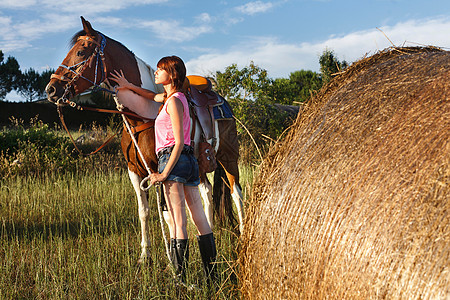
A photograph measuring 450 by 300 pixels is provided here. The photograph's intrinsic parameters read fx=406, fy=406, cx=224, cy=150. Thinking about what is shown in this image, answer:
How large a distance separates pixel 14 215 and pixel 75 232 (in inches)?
53.6

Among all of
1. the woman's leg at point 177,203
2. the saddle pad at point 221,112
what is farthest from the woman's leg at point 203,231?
the saddle pad at point 221,112

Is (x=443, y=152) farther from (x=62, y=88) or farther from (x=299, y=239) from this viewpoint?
(x=62, y=88)

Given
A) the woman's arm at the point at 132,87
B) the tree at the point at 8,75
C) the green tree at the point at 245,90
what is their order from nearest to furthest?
the woman's arm at the point at 132,87, the green tree at the point at 245,90, the tree at the point at 8,75

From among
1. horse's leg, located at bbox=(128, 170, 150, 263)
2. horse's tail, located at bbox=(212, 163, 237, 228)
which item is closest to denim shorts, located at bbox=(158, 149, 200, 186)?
horse's leg, located at bbox=(128, 170, 150, 263)

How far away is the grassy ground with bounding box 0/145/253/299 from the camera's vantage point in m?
3.79

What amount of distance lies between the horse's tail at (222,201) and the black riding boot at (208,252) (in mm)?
1753

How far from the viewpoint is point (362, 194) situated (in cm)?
223

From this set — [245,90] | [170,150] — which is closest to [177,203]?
[170,150]

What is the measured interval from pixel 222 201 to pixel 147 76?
→ 2009 millimetres

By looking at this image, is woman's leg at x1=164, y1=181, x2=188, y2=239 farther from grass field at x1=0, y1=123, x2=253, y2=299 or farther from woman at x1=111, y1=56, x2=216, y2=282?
grass field at x1=0, y1=123, x2=253, y2=299

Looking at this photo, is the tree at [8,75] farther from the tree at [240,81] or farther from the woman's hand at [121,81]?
the woman's hand at [121,81]

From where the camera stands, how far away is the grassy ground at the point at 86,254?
12.4 ft

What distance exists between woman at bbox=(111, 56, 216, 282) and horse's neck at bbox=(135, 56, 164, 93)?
3.14 ft

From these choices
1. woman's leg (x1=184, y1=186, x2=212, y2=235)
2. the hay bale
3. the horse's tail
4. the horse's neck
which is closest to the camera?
the hay bale
